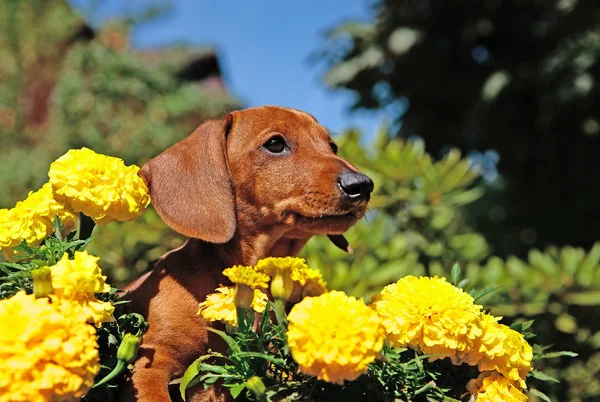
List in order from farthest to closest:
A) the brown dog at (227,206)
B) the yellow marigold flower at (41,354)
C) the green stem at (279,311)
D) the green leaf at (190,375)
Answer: the brown dog at (227,206), the green leaf at (190,375), the green stem at (279,311), the yellow marigold flower at (41,354)

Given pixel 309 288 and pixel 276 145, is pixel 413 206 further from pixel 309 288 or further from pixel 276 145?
pixel 309 288

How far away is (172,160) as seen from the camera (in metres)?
2.12

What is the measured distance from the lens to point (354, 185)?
1.98 m

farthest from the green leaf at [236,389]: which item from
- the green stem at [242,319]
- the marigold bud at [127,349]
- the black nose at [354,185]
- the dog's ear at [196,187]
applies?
the black nose at [354,185]

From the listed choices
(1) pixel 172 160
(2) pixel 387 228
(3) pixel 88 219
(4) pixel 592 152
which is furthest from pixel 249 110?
(4) pixel 592 152

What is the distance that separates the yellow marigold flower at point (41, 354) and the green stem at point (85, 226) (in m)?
0.58

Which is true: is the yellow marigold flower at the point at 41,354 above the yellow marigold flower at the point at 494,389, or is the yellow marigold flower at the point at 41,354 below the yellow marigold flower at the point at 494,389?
above

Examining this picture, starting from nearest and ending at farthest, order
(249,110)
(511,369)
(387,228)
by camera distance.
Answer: (511,369) → (249,110) → (387,228)

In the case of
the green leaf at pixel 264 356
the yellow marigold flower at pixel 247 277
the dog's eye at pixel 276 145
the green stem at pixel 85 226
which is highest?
the dog's eye at pixel 276 145

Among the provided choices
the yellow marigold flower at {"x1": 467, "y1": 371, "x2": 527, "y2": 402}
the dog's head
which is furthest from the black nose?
the yellow marigold flower at {"x1": 467, "y1": 371, "x2": 527, "y2": 402}

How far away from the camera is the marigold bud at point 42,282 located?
1437 millimetres

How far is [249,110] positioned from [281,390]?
1118 mm

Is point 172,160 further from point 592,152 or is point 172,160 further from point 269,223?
point 592,152

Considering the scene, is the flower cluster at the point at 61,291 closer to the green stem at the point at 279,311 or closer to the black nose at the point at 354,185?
the green stem at the point at 279,311
